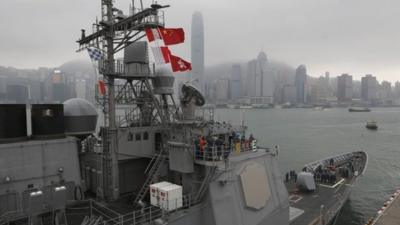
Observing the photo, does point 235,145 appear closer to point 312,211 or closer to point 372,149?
point 312,211

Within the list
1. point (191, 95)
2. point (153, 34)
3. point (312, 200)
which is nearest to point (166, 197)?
point (191, 95)

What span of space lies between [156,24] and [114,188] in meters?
9.51

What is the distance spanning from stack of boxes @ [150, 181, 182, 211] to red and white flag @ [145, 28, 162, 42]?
787cm

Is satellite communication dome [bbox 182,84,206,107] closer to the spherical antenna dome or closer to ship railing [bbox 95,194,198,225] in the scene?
the spherical antenna dome

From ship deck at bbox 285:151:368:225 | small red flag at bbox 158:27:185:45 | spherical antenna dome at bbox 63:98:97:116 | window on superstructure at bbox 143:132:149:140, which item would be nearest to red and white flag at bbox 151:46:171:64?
small red flag at bbox 158:27:185:45

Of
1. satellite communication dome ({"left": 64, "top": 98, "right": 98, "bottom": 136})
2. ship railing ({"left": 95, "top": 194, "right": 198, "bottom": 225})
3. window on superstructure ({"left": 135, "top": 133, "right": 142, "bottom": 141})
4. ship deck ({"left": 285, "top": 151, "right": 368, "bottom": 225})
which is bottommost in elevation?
ship deck ({"left": 285, "top": 151, "right": 368, "bottom": 225})

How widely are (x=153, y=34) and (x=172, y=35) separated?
1053mm

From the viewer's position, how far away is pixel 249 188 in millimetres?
15750

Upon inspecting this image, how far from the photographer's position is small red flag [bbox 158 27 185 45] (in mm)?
15531

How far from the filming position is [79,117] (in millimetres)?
18297

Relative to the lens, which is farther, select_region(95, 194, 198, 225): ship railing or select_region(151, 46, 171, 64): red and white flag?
select_region(151, 46, 171, 64): red and white flag

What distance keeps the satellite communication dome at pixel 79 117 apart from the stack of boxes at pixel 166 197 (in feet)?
23.7

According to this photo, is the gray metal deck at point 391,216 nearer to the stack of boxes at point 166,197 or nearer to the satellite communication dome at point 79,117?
the stack of boxes at point 166,197

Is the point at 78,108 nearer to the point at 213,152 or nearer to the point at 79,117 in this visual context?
the point at 79,117
